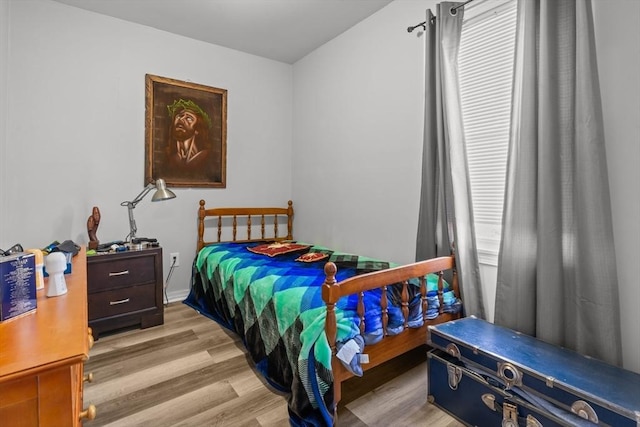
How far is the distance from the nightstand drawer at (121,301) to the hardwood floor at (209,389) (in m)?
0.21

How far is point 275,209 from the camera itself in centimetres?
363

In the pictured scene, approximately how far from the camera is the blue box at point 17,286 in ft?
2.71

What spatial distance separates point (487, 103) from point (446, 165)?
443 mm

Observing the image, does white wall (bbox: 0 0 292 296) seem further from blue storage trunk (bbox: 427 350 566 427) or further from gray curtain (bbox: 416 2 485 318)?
blue storage trunk (bbox: 427 350 566 427)

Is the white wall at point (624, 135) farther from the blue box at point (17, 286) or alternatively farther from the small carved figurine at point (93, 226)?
the small carved figurine at point (93, 226)

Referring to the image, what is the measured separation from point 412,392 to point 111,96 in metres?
3.21

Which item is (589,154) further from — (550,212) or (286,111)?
(286,111)

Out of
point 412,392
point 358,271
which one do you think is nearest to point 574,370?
point 412,392

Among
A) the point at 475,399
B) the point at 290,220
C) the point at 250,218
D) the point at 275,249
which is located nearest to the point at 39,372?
the point at 475,399

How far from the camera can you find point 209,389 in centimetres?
172

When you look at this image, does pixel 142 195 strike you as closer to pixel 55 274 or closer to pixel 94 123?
pixel 94 123

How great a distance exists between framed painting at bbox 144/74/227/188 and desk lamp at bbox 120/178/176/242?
25 centimetres

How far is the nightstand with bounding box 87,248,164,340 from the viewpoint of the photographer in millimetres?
2314

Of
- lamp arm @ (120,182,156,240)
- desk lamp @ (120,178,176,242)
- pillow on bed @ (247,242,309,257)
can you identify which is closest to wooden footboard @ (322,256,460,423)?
pillow on bed @ (247,242,309,257)
